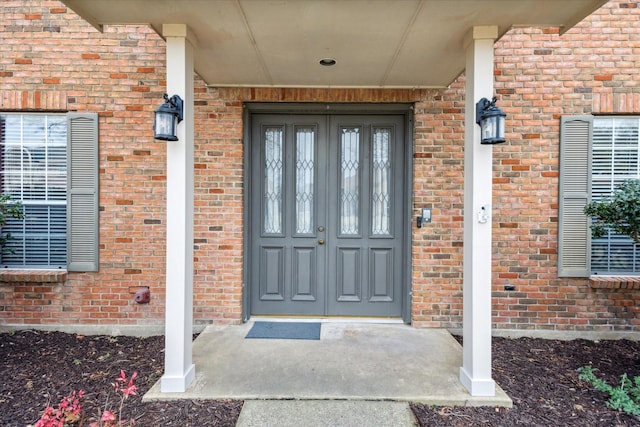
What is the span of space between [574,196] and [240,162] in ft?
11.5

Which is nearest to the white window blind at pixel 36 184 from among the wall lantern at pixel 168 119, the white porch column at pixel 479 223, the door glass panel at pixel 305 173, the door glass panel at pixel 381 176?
the wall lantern at pixel 168 119

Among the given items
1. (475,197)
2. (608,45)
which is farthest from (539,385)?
(608,45)

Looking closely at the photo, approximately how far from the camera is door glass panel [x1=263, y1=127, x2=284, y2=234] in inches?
163

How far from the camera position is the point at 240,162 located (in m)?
3.91

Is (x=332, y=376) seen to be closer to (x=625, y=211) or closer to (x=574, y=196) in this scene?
(x=625, y=211)

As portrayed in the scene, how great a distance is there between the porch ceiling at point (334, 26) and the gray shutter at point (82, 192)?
1386mm

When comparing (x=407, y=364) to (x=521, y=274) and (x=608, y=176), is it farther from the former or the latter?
(x=608, y=176)

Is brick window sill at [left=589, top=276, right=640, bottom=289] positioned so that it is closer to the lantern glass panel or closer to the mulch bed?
the mulch bed

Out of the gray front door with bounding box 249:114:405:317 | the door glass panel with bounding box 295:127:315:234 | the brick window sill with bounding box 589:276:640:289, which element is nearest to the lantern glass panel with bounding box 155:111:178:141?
the gray front door with bounding box 249:114:405:317

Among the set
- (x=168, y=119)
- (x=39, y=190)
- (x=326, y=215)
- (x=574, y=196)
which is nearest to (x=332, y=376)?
(x=326, y=215)

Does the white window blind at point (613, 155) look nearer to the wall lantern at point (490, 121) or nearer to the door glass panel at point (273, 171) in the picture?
the wall lantern at point (490, 121)

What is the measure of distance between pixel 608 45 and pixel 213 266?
15.5ft

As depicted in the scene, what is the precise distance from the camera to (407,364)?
3082mm

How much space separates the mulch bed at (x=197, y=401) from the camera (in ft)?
8.11
